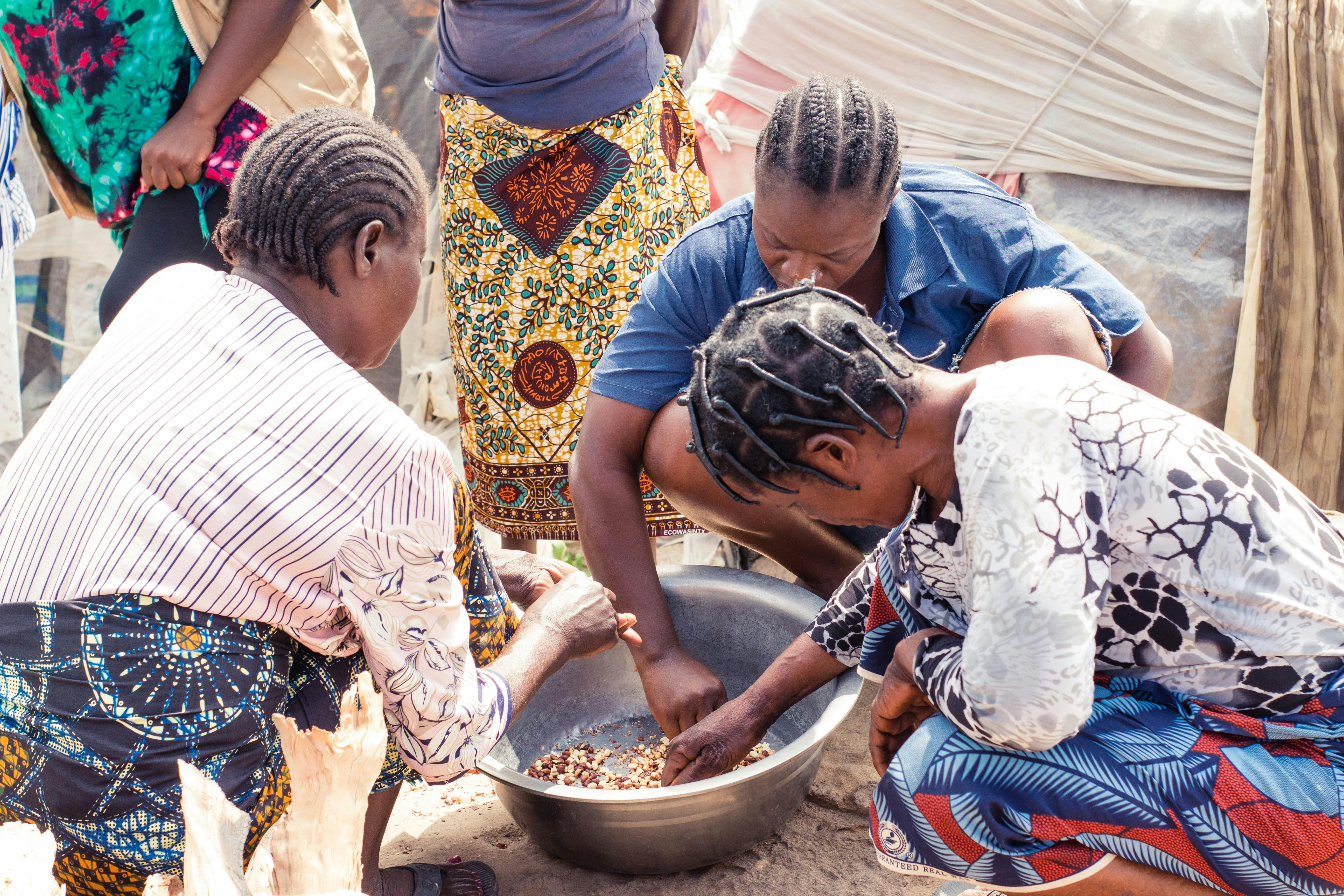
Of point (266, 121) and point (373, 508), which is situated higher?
point (266, 121)

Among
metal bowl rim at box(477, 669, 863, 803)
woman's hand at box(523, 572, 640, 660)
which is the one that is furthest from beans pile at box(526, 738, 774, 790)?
woman's hand at box(523, 572, 640, 660)

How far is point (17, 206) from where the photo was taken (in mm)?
2672

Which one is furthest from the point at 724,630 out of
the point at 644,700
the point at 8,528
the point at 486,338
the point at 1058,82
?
the point at 1058,82

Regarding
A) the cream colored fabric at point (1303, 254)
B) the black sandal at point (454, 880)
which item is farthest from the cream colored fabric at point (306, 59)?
the cream colored fabric at point (1303, 254)

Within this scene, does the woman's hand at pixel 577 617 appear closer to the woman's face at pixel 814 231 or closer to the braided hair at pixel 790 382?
the braided hair at pixel 790 382

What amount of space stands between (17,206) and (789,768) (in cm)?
234

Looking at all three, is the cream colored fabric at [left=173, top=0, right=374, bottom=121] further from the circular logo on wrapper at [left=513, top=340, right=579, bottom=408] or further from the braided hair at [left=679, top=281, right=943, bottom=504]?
the braided hair at [left=679, top=281, right=943, bottom=504]

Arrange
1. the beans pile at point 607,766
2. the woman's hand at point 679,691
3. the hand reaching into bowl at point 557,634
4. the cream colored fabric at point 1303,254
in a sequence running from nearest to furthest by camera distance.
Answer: the hand reaching into bowl at point 557,634
the woman's hand at point 679,691
the beans pile at point 607,766
the cream colored fabric at point 1303,254

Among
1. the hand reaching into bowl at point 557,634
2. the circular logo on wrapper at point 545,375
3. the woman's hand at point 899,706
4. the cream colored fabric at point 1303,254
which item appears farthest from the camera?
the cream colored fabric at point 1303,254

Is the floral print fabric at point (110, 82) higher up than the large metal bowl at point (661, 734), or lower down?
higher up

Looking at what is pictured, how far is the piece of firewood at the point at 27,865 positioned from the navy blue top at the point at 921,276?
1258 mm

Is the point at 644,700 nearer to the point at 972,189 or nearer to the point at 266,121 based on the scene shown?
the point at 972,189

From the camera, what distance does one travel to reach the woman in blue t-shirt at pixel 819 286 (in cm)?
183

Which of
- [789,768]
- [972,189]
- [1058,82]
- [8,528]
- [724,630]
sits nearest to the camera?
[8,528]
